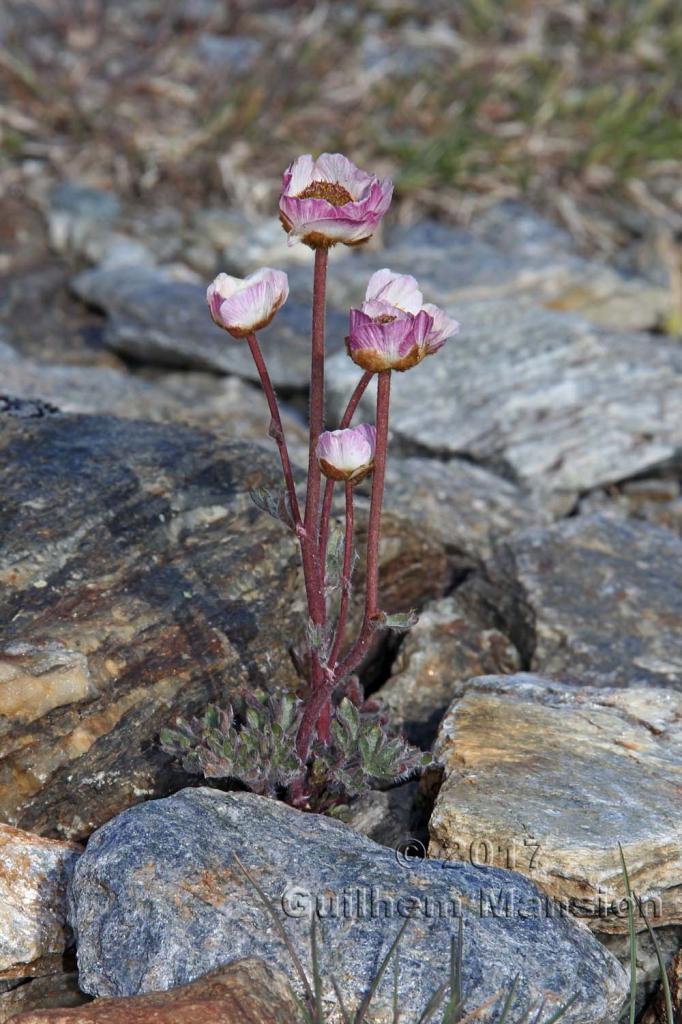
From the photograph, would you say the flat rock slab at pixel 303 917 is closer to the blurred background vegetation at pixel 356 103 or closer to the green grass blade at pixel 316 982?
the green grass blade at pixel 316 982

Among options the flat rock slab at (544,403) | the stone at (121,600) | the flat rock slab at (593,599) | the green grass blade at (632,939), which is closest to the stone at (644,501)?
the flat rock slab at (544,403)

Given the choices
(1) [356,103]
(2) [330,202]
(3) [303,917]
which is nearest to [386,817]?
(3) [303,917]

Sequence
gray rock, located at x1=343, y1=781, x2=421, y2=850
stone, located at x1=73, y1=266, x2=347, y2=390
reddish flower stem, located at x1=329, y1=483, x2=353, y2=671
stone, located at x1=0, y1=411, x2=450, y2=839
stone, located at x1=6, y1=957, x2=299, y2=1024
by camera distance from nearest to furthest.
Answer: stone, located at x1=6, y1=957, x2=299, y2=1024 → reddish flower stem, located at x1=329, y1=483, x2=353, y2=671 → stone, located at x1=0, y1=411, x2=450, y2=839 → gray rock, located at x1=343, y1=781, x2=421, y2=850 → stone, located at x1=73, y1=266, x2=347, y2=390

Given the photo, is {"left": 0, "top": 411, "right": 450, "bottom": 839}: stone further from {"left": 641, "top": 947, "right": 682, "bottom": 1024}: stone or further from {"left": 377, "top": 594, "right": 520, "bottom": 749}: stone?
{"left": 641, "top": 947, "right": 682, "bottom": 1024}: stone

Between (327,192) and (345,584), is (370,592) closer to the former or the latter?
(345,584)

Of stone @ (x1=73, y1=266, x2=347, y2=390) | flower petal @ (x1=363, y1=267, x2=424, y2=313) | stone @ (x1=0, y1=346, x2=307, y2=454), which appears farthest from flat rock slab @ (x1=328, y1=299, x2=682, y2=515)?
flower petal @ (x1=363, y1=267, x2=424, y2=313)

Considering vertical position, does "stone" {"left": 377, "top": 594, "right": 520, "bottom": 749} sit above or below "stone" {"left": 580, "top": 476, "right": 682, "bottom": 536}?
below
